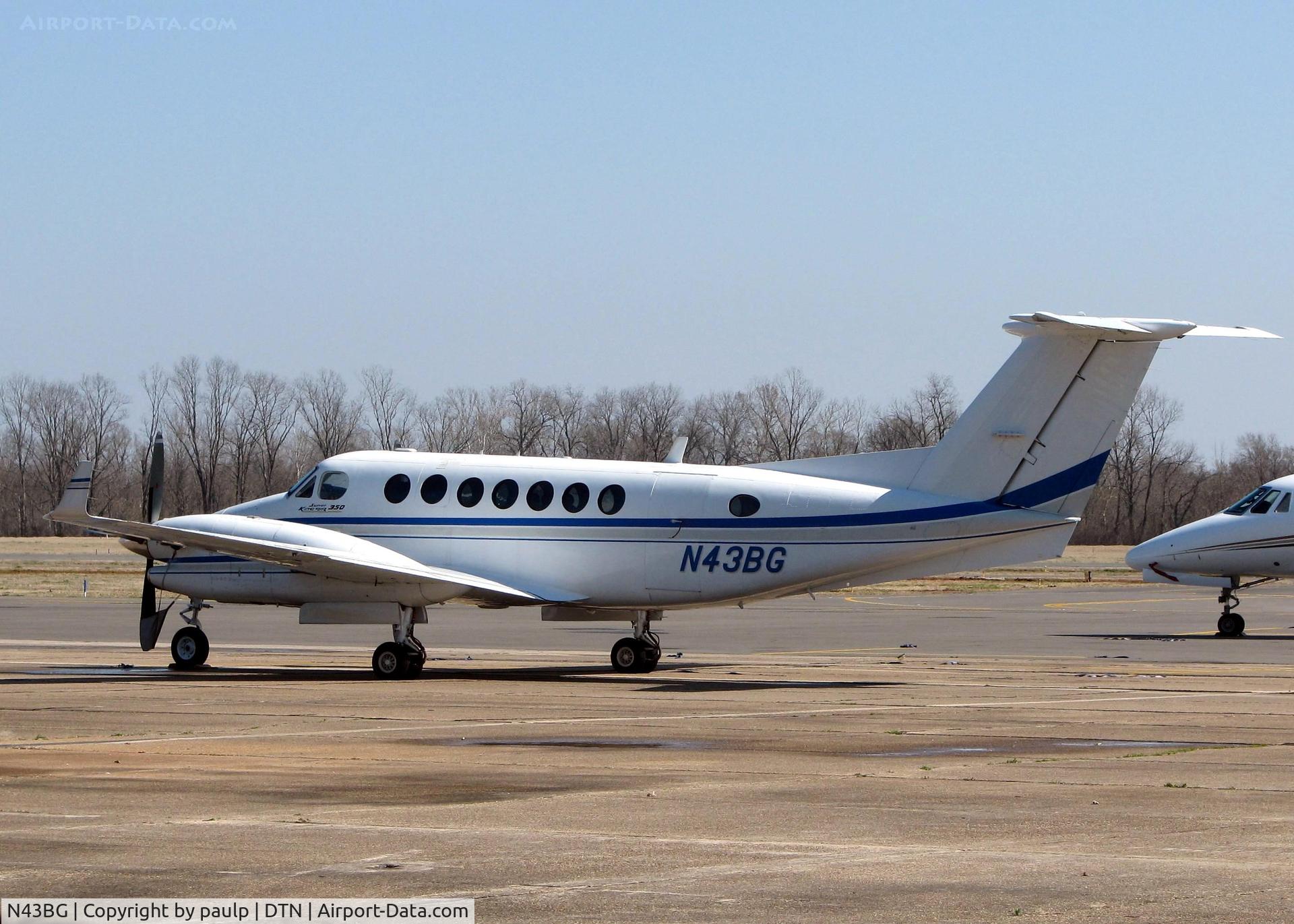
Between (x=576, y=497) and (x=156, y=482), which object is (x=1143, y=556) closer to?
(x=576, y=497)

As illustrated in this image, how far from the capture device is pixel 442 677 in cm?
2438

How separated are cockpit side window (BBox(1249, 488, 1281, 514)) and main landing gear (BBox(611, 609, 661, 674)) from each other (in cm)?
1746

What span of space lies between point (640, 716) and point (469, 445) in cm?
8889

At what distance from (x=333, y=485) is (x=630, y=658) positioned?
5.33 m

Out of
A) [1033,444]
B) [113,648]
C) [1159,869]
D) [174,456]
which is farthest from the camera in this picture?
[174,456]

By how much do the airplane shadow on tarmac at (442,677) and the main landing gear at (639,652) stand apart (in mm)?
206

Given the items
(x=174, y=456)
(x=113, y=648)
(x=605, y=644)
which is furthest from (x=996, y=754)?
(x=174, y=456)

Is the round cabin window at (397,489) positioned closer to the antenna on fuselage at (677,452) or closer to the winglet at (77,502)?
the antenna on fuselage at (677,452)

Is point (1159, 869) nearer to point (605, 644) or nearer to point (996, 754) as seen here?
point (996, 754)

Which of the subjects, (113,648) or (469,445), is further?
(469,445)

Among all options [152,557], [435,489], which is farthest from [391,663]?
[152,557]

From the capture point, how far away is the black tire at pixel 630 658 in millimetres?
25594

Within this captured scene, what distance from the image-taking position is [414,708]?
18.9m

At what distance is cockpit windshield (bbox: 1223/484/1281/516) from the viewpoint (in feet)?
121
